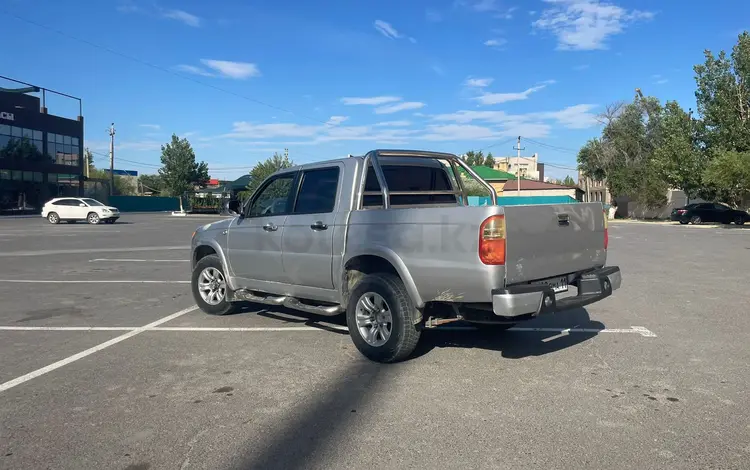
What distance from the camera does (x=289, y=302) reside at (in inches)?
251

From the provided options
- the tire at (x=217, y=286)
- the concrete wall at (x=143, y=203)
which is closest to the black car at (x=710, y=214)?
the tire at (x=217, y=286)

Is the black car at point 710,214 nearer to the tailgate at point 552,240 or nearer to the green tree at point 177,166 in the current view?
the tailgate at point 552,240

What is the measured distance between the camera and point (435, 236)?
4.88 m

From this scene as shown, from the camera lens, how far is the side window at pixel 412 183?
19.9 feet

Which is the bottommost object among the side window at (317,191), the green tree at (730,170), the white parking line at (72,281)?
the white parking line at (72,281)

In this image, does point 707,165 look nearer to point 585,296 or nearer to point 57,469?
point 585,296

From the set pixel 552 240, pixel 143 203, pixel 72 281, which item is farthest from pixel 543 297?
pixel 143 203

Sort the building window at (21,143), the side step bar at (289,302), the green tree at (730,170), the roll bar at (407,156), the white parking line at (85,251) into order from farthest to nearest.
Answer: the building window at (21,143) → the green tree at (730,170) → the white parking line at (85,251) → the side step bar at (289,302) → the roll bar at (407,156)

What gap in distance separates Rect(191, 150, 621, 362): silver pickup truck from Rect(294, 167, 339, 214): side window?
0.5 inches

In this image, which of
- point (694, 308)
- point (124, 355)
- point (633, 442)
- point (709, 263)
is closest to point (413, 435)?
point (633, 442)

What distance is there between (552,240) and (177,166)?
62.1 meters

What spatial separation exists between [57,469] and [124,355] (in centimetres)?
249

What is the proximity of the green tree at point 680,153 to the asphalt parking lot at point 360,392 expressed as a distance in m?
30.8

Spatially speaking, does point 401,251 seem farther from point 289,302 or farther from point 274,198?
point 274,198
